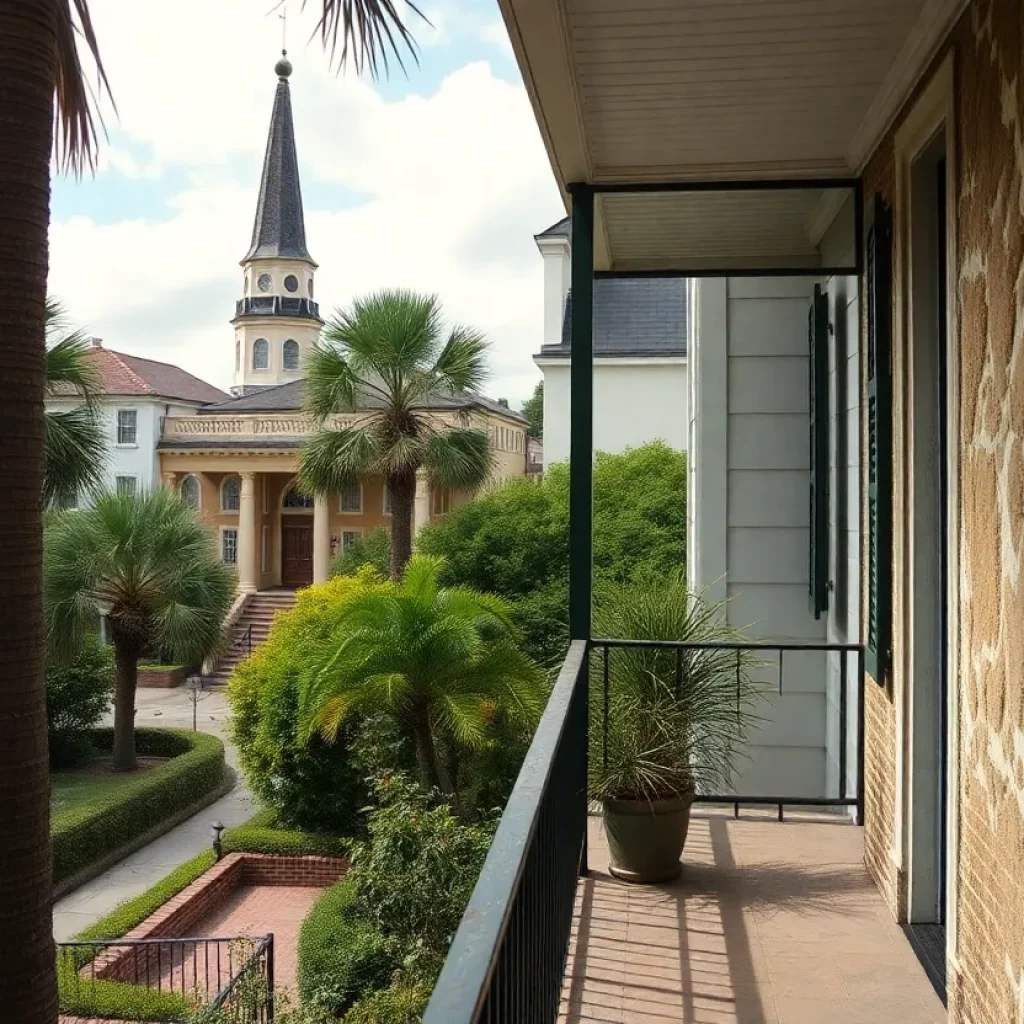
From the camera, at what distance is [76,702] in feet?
66.6

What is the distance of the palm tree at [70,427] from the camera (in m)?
15.5

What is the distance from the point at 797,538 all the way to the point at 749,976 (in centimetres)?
418

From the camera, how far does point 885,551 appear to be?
394 cm

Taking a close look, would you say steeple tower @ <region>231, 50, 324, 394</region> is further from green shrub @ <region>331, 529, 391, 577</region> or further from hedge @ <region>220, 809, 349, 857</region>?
hedge @ <region>220, 809, 349, 857</region>

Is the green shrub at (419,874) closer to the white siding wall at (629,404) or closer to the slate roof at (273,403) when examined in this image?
the white siding wall at (629,404)

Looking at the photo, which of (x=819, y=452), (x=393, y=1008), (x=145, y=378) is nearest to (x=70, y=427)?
(x=393, y=1008)

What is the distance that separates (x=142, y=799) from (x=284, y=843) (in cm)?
323

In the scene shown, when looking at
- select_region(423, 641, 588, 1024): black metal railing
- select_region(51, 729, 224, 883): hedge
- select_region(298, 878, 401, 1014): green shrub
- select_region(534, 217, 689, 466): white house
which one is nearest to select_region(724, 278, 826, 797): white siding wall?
select_region(423, 641, 588, 1024): black metal railing

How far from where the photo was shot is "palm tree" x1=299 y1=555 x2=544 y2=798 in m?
11.6

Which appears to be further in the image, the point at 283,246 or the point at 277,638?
the point at 283,246

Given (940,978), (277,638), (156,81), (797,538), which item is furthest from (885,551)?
(156,81)

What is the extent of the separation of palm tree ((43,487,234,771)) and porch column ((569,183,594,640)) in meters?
15.8

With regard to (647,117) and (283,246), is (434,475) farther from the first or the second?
(283,246)

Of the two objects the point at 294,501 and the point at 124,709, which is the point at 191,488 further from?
the point at 124,709
